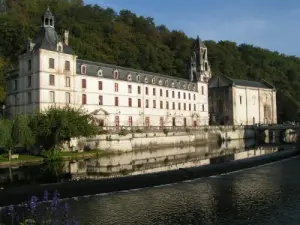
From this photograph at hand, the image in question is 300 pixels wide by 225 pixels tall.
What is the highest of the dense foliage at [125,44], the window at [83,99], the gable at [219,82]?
the dense foliage at [125,44]

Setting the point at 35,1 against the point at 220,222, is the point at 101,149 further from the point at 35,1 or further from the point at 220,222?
the point at 35,1

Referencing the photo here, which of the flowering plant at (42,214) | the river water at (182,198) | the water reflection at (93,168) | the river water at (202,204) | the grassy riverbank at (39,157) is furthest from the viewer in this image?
the grassy riverbank at (39,157)

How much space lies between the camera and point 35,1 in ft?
295

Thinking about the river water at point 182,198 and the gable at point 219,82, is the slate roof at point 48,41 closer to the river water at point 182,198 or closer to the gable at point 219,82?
the river water at point 182,198

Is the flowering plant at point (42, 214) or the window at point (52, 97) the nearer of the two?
the flowering plant at point (42, 214)

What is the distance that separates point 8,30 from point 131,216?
62.8m

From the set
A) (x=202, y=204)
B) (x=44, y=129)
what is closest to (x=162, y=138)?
(x=44, y=129)

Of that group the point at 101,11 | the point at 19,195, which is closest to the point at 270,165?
the point at 19,195

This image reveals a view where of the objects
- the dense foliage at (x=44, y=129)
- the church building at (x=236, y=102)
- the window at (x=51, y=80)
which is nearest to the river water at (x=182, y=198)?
the dense foliage at (x=44, y=129)

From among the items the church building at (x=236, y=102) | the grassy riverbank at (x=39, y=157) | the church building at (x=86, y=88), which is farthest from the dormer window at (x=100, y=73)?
the church building at (x=236, y=102)

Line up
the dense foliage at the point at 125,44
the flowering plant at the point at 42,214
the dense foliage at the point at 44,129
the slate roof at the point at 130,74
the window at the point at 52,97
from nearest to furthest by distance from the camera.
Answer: the flowering plant at the point at 42,214 → the dense foliage at the point at 44,129 → the window at the point at 52,97 → the slate roof at the point at 130,74 → the dense foliage at the point at 125,44

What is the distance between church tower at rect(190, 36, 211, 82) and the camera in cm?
7999

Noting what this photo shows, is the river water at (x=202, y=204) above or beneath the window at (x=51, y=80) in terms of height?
beneath

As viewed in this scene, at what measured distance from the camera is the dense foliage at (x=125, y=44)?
73625 mm
